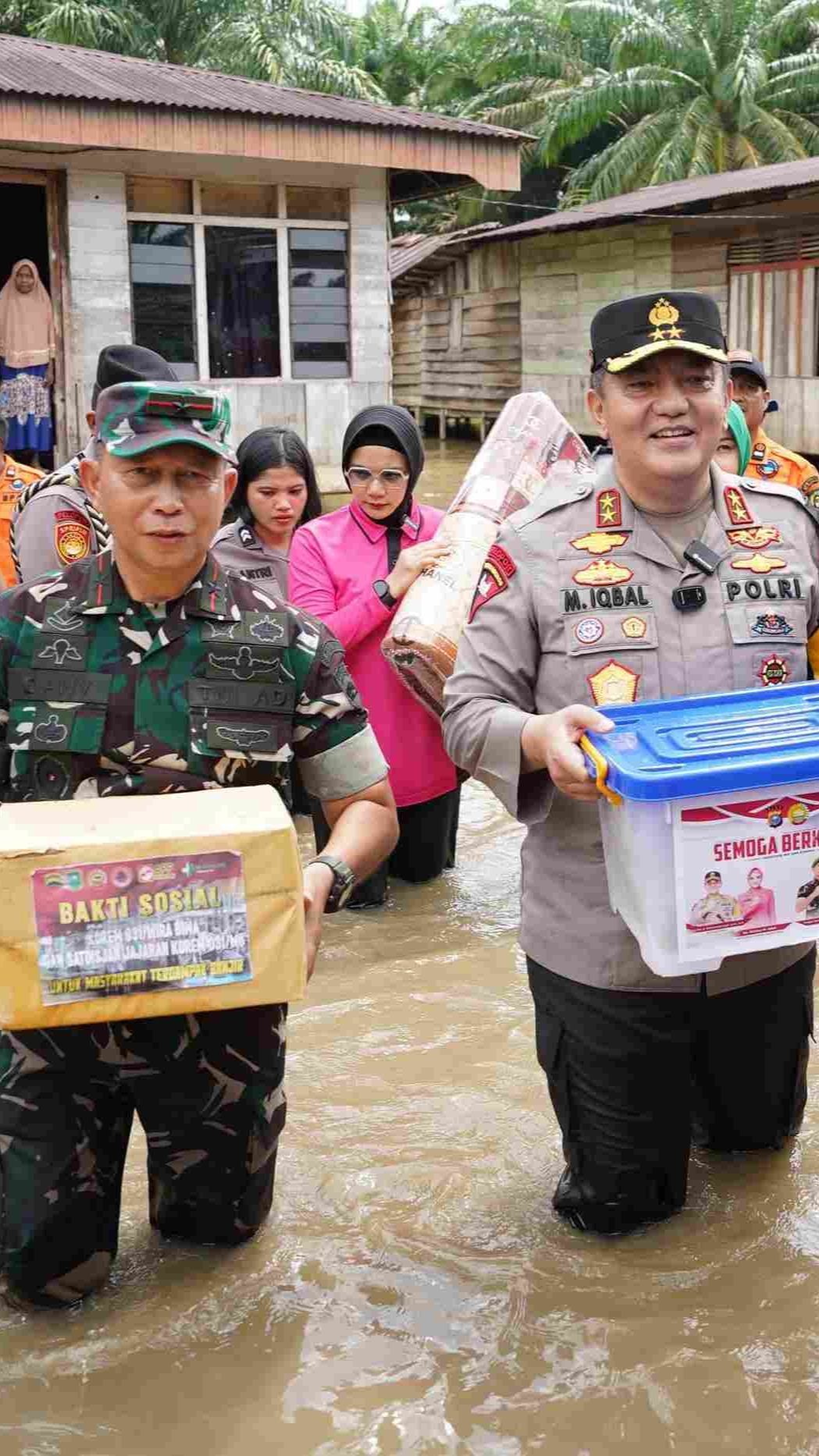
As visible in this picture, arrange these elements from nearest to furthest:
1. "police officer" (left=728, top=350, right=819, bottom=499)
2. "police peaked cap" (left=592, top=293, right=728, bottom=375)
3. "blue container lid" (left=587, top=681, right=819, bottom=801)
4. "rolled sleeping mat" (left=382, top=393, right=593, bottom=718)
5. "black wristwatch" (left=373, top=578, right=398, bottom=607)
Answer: "blue container lid" (left=587, top=681, right=819, bottom=801), "police peaked cap" (left=592, top=293, right=728, bottom=375), "rolled sleeping mat" (left=382, top=393, right=593, bottom=718), "black wristwatch" (left=373, top=578, right=398, bottom=607), "police officer" (left=728, top=350, right=819, bottom=499)

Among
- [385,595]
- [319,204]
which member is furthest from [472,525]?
[319,204]

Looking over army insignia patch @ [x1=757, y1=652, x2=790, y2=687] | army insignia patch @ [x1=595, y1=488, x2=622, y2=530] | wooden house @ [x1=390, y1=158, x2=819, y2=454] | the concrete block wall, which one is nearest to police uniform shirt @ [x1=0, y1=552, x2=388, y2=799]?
army insignia patch @ [x1=595, y1=488, x2=622, y2=530]

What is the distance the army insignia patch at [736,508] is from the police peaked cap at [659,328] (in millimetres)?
285

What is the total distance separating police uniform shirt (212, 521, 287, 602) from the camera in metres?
5.86

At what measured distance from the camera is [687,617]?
2875mm

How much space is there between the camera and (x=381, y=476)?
533cm

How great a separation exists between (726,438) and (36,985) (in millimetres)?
3919

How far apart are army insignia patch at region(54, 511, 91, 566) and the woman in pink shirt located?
92 centimetres

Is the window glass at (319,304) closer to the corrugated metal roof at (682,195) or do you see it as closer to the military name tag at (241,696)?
the corrugated metal roof at (682,195)

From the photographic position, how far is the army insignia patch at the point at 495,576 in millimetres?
2969

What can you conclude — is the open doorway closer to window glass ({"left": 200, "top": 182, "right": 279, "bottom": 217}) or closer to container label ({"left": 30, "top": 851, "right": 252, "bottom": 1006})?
window glass ({"left": 200, "top": 182, "right": 279, "bottom": 217})

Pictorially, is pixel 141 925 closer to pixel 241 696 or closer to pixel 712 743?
pixel 241 696

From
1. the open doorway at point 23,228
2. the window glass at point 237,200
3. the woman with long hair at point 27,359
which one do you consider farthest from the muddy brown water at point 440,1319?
the open doorway at point 23,228

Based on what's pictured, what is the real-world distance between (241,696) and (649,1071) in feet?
3.60
